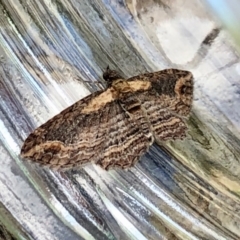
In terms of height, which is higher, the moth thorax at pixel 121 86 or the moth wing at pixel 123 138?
the moth thorax at pixel 121 86

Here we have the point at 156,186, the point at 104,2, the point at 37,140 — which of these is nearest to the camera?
the point at 37,140

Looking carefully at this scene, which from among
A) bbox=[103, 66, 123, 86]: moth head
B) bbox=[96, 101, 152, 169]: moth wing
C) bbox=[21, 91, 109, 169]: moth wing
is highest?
bbox=[103, 66, 123, 86]: moth head

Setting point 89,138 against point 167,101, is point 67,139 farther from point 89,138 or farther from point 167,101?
point 167,101

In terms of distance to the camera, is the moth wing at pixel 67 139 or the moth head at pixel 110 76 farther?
the moth head at pixel 110 76

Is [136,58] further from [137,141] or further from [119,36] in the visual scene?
[137,141]

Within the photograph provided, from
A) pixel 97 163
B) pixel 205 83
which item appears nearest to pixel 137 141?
pixel 97 163

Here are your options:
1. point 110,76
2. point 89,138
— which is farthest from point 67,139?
point 110,76

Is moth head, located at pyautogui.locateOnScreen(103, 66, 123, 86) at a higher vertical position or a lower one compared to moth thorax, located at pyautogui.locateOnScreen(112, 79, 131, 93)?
higher

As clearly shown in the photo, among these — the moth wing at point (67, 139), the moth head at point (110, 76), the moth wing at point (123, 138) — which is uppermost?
the moth head at point (110, 76)
